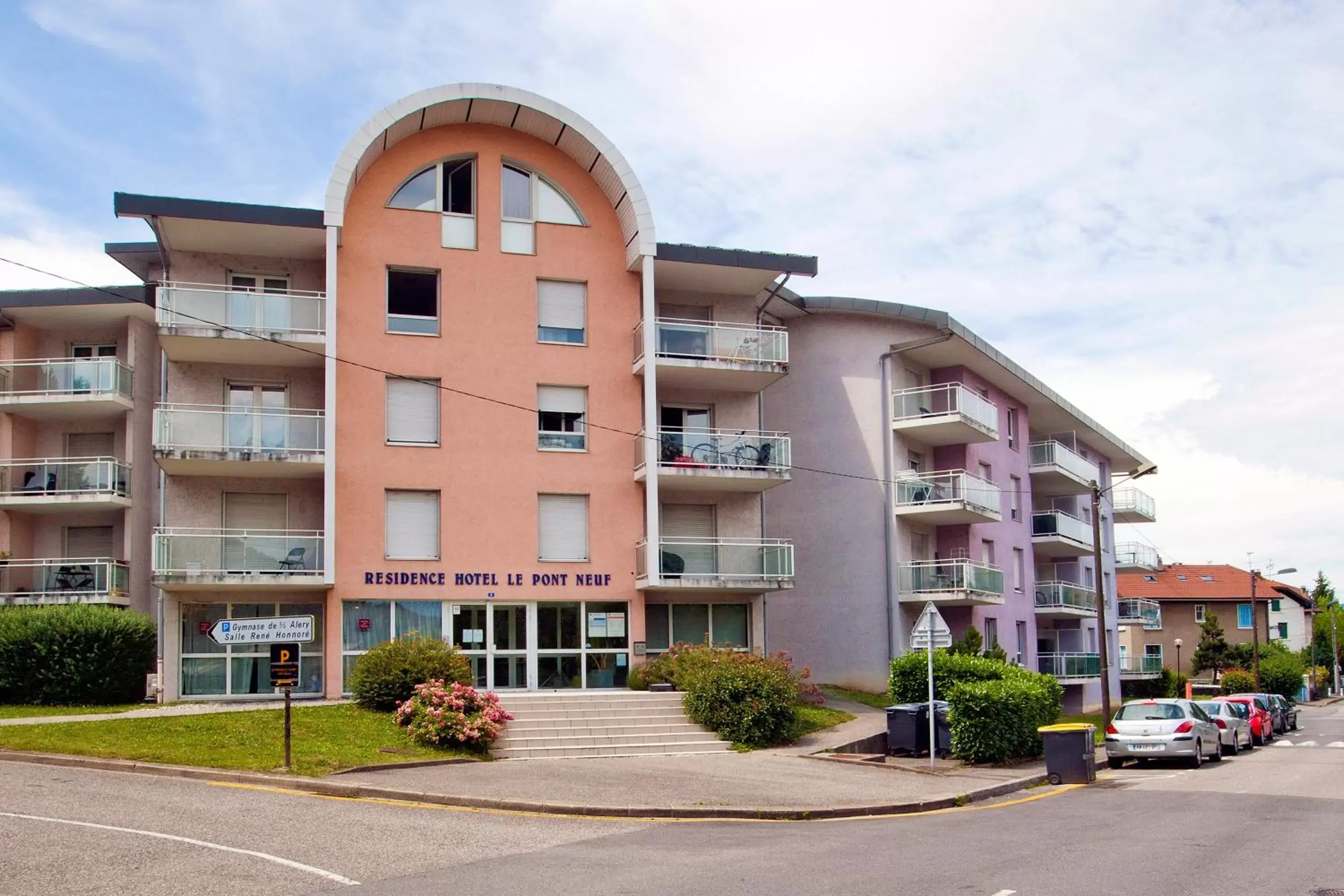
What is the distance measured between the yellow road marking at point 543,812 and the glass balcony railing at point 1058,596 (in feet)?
91.5

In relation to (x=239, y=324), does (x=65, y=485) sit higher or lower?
lower

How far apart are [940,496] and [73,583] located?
21786 millimetres

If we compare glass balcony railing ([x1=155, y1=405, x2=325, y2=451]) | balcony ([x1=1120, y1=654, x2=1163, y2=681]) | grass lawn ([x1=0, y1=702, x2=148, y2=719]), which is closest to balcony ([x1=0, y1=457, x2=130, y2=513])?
glass balcony railing ([x1=155, y1=405, x2=325, y2=451])

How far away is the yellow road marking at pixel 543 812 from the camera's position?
49.4 ft

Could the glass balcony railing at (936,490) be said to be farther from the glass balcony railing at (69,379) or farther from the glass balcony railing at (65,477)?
the glass balcony railing at (69,379)

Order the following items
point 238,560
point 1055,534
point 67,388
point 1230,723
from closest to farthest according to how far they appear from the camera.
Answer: point 238,560 < point 1230,723 < point 67,388 < point 1055,534

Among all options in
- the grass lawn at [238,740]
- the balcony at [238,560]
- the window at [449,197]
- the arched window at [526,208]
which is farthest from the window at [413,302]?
the grass lawn at [238,740]

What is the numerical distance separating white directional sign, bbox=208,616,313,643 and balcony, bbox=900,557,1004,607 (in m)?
20.3

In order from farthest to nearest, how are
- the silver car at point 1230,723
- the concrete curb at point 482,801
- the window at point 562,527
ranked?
the window at point 562,527 < the silver car at point 1230,723 < the concrete curb at point 482,801

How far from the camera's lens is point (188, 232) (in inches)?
1077

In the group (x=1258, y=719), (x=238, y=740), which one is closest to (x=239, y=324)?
(x=238, y=740)

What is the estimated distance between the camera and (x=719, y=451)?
30.5 meters

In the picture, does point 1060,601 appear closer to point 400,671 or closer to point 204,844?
point 400,671

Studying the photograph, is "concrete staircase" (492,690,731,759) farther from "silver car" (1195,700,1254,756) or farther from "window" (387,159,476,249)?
"silver car" (1195,700,1254,756)
